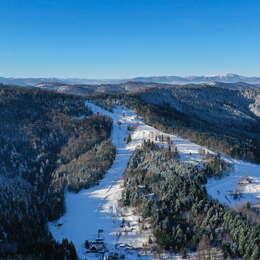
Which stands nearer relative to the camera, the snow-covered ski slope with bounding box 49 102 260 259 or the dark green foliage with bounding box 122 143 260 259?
the dark green foliage with bounding box 122 143 260 259

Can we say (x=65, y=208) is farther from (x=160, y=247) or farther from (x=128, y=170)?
(x=160, y=247)

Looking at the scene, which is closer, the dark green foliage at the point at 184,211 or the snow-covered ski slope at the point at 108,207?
the dark green foliage at the point at 184,211

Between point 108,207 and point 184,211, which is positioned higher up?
point 184,211

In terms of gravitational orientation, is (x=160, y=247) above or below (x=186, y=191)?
below

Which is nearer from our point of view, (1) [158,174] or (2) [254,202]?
(2) [254,202]

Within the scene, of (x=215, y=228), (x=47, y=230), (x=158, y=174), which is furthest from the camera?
(x=158, y=174)

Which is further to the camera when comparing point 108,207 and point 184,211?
point 108,207

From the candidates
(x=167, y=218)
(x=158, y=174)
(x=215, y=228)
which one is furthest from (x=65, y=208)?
(x=215, y=228)

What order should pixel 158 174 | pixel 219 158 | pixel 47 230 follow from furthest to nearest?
pixel 219 158 → pixel 158 174 → pixel 47 230
